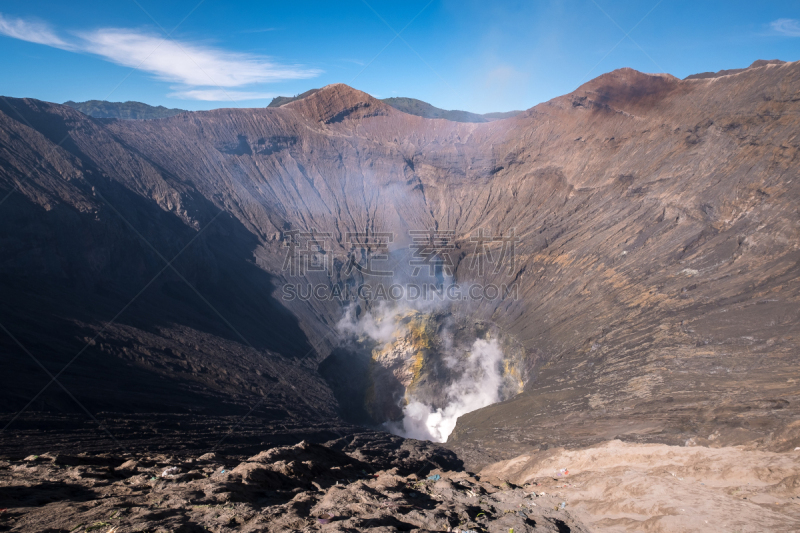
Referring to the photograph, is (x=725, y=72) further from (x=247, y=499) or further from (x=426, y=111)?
(x=426, y=111)

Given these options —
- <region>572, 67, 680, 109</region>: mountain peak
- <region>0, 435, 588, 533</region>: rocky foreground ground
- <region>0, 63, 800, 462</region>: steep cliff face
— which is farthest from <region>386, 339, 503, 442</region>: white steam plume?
<region>572, 67, 680, 109</region>: mountain peak

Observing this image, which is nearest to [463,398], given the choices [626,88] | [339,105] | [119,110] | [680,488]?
[680,488]

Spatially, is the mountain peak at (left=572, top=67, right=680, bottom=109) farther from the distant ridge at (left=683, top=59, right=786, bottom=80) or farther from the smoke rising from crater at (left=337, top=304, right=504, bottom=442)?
the smoke rising from crater at (left=337, top=304, right=504, bottom=442)

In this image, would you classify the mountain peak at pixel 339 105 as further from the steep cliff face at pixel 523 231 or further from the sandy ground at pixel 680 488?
the sandy ground at pixel 680 488

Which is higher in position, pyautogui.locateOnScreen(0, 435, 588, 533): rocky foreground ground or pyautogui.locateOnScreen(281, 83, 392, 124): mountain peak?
pyautogui.locateOnScreen(281, 83, 392, 124): mountain peak

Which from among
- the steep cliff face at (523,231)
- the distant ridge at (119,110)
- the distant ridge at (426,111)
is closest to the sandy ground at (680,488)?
the steep cliff face at (523,231)

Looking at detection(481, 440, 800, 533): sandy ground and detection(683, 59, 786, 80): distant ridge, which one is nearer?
detection(481, 440, 800, 533): sandy ground
